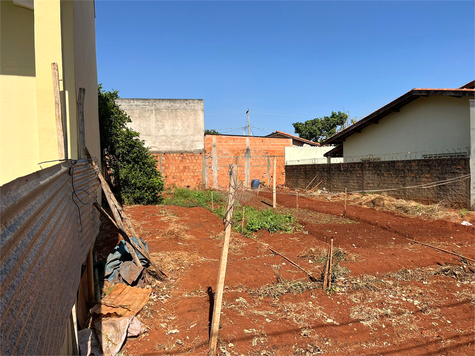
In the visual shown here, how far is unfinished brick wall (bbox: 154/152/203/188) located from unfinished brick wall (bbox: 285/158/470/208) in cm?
672

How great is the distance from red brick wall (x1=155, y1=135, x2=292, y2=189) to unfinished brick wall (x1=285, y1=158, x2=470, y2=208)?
3.34 m

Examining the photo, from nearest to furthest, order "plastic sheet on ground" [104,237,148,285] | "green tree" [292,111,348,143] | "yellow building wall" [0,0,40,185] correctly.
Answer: "yellow building wall" [0,0,40,185]
"plastic sheet on ground" [104,237,148,285]
"green tree" [292,111,348,143]

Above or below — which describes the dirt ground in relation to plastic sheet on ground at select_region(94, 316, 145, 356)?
below

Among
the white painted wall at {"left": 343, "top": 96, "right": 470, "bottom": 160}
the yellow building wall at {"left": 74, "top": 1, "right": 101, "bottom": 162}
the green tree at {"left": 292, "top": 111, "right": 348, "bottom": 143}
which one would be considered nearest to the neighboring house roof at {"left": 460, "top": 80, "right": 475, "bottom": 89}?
the white painted wall at {"left": 343, "top": 96, "right": 470, "bottom": 160}

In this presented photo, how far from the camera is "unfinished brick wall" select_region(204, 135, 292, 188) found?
58.0 ft

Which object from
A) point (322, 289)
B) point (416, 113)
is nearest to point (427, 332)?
point (322, 289)

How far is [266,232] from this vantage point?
789cm

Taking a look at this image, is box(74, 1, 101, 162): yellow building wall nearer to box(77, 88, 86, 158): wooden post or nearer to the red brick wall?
box(77, 88, 86, 158): wooden post

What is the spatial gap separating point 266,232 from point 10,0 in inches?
267

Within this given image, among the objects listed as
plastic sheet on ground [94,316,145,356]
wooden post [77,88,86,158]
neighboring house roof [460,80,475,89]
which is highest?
neighboring house roof [460,80,475,89]

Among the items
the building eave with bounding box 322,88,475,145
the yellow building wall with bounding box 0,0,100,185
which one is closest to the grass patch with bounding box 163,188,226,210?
the building eave with bounding box 322,88,475,145

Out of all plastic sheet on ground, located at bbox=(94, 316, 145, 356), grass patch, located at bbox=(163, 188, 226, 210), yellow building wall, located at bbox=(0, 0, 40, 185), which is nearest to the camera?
plastic sheet on ground, located at bbox=(94, 316, 145, 356)

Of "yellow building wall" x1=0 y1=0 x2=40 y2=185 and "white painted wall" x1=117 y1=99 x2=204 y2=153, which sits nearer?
"yellow building wall" x1=0 y1=0 x2=40 y2=185

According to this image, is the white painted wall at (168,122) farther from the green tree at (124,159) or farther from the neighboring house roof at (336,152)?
the neighboring house roof at (336,152)
